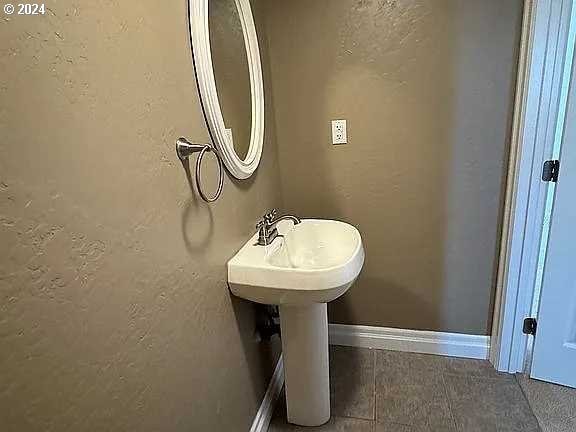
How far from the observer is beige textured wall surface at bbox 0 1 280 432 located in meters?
0.57

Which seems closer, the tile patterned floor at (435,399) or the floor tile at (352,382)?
the tile patterned floor at (435,399)

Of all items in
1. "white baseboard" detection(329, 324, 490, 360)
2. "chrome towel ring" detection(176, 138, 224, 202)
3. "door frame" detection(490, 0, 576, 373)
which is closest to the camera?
"chrome towel ring" detection(176, 138, 224, 202)

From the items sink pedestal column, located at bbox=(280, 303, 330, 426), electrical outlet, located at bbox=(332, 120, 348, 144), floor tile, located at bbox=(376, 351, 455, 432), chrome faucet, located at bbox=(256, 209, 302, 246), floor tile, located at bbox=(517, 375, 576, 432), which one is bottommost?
floor tile, located at bbox=(517, 375, 576, 432)

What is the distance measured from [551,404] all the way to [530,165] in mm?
1056

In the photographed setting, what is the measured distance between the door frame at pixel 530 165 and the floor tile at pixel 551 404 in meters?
0.10

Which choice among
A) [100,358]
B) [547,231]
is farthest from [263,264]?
[547,231]

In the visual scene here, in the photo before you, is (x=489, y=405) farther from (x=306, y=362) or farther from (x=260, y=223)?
(x=260, y=223)

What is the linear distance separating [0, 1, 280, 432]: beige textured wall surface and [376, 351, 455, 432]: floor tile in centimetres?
90

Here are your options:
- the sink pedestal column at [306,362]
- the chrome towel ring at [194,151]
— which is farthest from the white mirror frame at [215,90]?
the sink pedestal column at [306,362]

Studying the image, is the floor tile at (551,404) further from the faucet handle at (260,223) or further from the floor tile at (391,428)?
the faucet handle at (260,223)

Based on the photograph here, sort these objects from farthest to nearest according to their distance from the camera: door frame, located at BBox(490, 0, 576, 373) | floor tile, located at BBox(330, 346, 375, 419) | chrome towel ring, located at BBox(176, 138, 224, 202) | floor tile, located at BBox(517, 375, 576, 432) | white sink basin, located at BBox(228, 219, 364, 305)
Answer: floor tile, located at BBox(330, 346, 375, 419)
floor tile, located at BBox(517, 375, 576, 432)
door frame, located at BBox(490, 0, 576, 373)
white sink basin, located at BBox(228, 219, 364, 305)
chrome towel ring, located at BBox(176, 138, 224, 202)

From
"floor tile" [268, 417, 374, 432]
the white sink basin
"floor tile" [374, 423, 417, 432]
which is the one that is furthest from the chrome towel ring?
"floor tile" [374, 423, 417, 432]

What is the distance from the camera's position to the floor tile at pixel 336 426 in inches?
63.6

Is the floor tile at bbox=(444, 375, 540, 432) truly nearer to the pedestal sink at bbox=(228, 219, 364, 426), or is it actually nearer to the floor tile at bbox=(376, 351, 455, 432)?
the floor tile at bbox=(376, 351, 455, 432)
